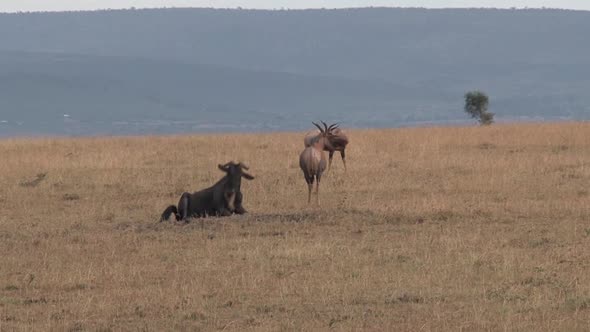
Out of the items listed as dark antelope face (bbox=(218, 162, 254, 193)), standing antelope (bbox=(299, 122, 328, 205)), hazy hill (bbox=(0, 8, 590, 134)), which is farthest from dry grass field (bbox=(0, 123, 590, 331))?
hazy hill (bbox=(0, 8, 590, 134))

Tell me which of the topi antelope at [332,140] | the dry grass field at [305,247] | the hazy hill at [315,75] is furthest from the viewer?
the hazy hill at [315,75]

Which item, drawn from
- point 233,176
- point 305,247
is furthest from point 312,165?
point 305,247

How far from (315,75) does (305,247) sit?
157652 millimetres

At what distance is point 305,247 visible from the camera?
11672mm

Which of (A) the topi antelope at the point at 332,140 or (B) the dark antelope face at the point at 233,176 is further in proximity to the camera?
(A) the topi antelope at the point at 332,140

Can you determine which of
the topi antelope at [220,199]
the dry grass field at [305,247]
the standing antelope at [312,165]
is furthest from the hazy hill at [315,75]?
the topi antelope at [220,199]

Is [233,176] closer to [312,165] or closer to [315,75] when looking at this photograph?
[312,165]

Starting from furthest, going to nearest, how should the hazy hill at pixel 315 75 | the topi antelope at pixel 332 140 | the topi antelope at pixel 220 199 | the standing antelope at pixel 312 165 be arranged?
the hazy hill at pixel 315 75
the topi antelope at pixel 332 140
the standing antelope at pixel 312 165
the topi antelope at pixel 220 199

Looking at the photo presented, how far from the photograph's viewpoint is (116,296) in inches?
380

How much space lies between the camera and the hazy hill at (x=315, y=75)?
128m

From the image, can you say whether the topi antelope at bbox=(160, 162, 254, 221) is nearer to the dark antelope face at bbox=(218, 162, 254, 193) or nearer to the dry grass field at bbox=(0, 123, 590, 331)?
the dark antelope face at bbox=(218, 162, 254, 193)

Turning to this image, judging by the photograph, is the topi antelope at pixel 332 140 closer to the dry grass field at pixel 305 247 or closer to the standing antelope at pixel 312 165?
the dry grass field at pixel 305 247

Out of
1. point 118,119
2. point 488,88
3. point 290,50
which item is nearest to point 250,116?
point 118,119

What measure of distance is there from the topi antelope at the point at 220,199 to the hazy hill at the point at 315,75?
298ft
